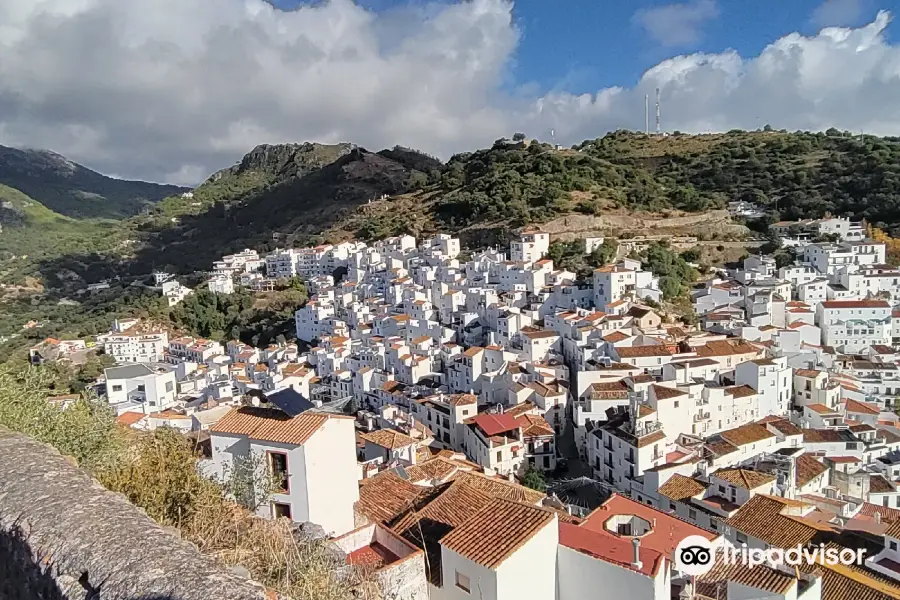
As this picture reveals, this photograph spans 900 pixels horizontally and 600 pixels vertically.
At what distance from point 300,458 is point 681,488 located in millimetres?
11844

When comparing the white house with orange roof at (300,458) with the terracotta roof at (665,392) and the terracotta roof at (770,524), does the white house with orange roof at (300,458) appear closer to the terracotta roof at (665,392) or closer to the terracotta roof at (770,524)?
the terracotta roof at (770,524)

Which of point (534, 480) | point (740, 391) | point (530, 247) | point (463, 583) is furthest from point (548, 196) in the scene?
point (463, 583)

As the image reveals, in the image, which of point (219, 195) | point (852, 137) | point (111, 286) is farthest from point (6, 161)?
point (852, 137)

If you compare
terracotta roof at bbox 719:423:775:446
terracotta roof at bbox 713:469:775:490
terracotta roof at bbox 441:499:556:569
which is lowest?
terracotta roof at bbox 719:423:775:446

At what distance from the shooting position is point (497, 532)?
5809mm

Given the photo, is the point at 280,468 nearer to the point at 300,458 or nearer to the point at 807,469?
the point at 300,458

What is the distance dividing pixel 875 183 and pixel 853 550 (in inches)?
1700

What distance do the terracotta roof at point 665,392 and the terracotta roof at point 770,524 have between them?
17.6 ft

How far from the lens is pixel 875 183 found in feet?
147

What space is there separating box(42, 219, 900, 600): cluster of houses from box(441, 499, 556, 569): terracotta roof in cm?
2

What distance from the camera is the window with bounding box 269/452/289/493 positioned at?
712 centimetres

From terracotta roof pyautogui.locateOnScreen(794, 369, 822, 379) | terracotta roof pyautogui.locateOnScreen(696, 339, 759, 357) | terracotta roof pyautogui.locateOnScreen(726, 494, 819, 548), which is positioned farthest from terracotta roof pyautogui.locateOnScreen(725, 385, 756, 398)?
terracotta roof pyautogui.locateOnScreen(726, 494, 819, 548)

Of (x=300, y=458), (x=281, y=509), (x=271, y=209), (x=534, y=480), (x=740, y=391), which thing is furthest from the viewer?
(x=271, y=209)

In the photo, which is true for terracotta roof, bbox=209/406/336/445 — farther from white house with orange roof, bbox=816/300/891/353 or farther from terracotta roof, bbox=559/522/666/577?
white house with orange roof, bbox=816/300/891/353
